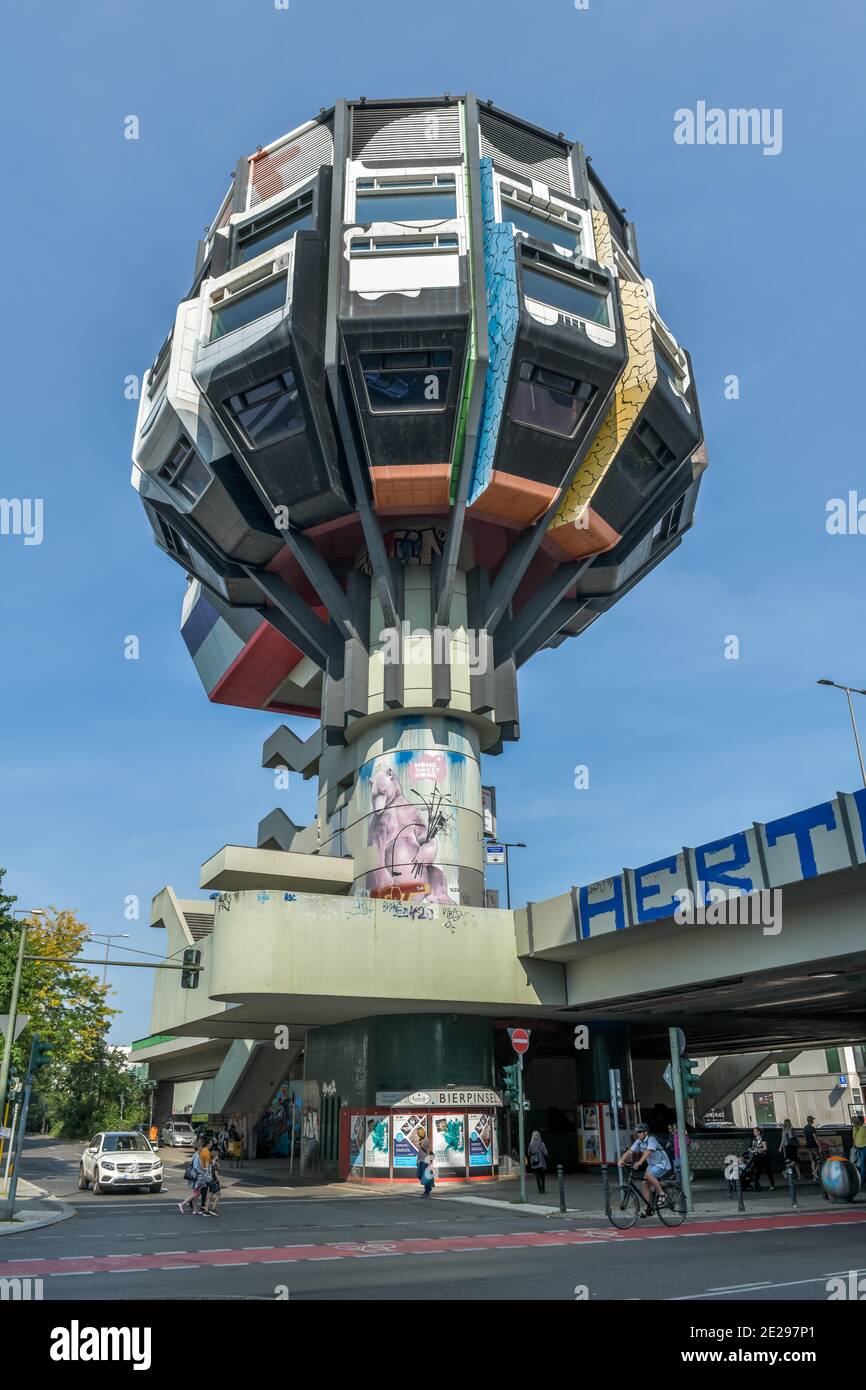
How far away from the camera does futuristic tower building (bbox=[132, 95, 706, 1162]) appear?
38.3 metres

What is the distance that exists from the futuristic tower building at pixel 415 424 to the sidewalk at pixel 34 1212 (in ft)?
52.8

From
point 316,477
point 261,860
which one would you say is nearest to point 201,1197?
point 261,860

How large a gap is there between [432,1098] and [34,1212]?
1334 cm

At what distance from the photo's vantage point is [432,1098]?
31.9 metres

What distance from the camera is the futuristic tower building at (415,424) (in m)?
38.3

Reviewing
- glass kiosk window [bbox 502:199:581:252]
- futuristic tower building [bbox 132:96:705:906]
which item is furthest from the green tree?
glass kiosk window [bbox 502:199:581:252]

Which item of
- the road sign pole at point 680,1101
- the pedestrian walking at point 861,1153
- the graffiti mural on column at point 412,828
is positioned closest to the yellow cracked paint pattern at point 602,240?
the graffiti mural on column at point 412,828

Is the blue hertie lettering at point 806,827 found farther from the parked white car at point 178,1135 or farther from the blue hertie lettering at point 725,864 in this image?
the parked white car at point 178,1135

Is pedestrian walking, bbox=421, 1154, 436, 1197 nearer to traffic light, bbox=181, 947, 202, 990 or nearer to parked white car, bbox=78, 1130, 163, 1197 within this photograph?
parked white car, bbox=78, 1130, 163, 1197

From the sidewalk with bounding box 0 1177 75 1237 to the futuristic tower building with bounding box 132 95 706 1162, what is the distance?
453 inches

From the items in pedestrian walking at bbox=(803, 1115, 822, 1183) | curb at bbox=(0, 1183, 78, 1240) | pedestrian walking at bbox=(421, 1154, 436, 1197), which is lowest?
pedestrian walking at bbox=(803, 1115, 822, 1183)

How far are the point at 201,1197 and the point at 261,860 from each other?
20673 millimetres

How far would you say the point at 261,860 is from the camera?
42062 mm
